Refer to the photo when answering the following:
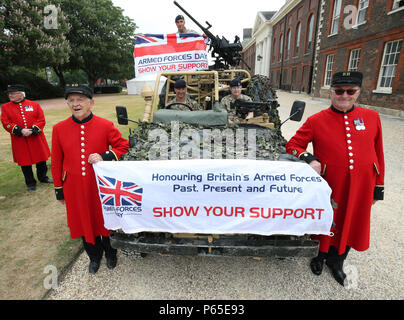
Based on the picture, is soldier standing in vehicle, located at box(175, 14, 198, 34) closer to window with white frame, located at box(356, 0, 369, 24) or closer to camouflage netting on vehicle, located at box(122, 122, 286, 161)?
camouflage netting on vehicle, located at box(122, 122, 286, 161)

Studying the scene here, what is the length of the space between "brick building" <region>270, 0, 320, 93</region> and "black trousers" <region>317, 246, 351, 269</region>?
26010mm

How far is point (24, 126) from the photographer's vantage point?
4.82 m

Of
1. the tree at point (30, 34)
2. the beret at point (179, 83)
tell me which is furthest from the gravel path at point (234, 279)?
the tree at point (30, 34)

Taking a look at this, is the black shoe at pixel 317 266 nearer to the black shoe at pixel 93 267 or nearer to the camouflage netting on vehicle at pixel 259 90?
the black shoe at pixel 93 267

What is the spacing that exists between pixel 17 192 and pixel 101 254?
3.28 meters

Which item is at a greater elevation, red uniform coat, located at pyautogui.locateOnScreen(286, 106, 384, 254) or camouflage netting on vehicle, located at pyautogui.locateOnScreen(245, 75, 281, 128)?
camouflage netting on vehicle, located at pyautogui.locateOnScreen(245, 75, 281, 128)

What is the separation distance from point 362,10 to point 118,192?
18784 millimetres

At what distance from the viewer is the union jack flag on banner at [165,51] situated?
19.4 feet

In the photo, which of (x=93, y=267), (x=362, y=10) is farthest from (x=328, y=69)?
(x=93, y=267)

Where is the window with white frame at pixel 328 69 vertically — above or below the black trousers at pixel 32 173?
above

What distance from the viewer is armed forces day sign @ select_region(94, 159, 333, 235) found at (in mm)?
2117

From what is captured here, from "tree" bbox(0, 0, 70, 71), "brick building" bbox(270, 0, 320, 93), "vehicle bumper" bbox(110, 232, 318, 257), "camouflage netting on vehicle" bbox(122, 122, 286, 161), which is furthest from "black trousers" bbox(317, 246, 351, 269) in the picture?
"brick building" bbox(270, 0, 320, 93)

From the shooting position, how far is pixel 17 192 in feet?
16.4
